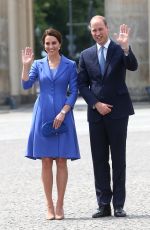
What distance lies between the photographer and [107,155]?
9.55 metres

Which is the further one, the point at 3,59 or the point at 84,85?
the point at 3,59

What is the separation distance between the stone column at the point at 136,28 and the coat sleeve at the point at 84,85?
101 ft

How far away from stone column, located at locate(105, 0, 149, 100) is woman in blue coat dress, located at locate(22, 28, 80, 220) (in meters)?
30.8

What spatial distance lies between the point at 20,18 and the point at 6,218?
35.1 meters

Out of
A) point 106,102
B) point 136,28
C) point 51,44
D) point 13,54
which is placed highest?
point 51,44

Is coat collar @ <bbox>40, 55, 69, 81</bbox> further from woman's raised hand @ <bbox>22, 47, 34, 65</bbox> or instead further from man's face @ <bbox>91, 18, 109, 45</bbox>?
man's face @ <bbox>91, 18, 109, 45</bbox>

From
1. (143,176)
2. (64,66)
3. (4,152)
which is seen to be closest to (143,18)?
(4,152)

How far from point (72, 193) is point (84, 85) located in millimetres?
2405

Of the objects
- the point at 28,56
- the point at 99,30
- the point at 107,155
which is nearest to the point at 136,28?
the point at 28,56

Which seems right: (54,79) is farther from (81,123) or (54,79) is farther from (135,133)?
(81,123)

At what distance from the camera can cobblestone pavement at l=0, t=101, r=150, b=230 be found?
9.09 m

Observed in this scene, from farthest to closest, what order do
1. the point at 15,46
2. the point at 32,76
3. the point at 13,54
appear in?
the point at 15,46, the point at 13,54, the point at 32,76

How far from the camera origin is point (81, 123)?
27.2 m

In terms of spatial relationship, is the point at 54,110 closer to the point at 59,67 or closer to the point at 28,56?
the point at 59,67
